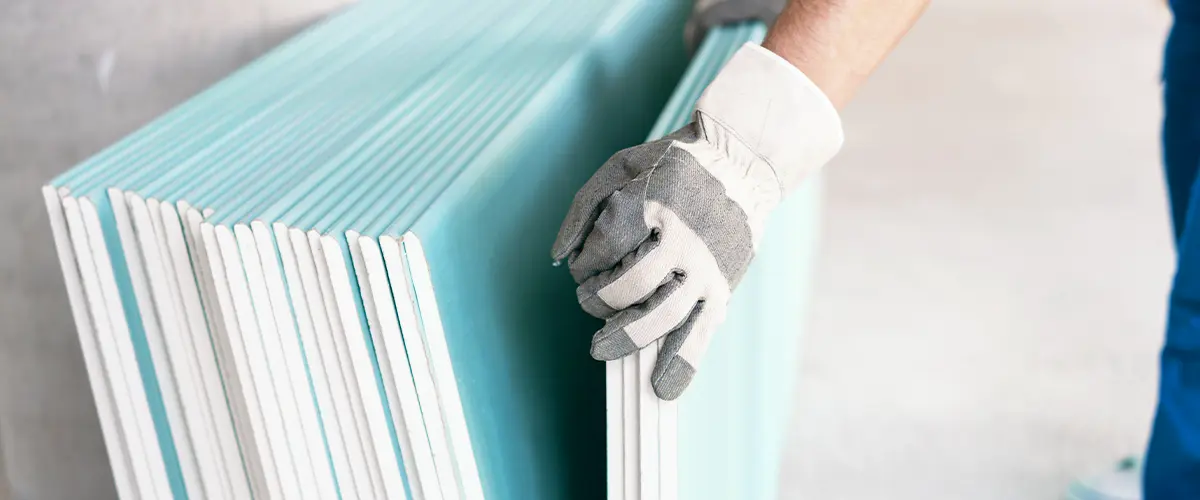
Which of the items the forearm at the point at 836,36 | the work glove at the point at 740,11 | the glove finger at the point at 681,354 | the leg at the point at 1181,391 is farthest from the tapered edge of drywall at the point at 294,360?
the leg at the point at 1181,391

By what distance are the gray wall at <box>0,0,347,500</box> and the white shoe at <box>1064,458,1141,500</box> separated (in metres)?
1.76

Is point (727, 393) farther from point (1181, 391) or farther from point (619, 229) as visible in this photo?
point (1181, 391)

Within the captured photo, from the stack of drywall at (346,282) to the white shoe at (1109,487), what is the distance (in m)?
1.08

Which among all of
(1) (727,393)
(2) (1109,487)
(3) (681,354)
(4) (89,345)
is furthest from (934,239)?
(4) (89,345)

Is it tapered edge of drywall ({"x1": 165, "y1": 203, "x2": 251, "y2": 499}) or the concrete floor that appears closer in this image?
tapered edge of drywall ({"x1": 165, "y1": 203, "x2": 251, "y2": 499})

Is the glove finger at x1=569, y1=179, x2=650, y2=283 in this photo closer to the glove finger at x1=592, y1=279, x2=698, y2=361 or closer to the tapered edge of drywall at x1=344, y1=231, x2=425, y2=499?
the glove finger at x1=592, y1=279, x2=698, y2=361

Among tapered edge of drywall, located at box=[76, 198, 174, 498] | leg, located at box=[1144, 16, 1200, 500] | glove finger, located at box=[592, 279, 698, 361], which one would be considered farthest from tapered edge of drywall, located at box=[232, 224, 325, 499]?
leg, located at box=[1144, 16, 1200, 500]

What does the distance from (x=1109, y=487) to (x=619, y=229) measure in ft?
4.86

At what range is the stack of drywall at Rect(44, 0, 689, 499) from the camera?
79 cm

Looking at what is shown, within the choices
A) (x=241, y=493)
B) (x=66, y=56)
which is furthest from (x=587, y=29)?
(x=66, y=56)

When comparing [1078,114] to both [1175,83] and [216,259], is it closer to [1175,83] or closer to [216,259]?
[1175,83]

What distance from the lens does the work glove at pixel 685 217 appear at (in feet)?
2.36

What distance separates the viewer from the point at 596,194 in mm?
745

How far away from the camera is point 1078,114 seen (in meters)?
2.75
